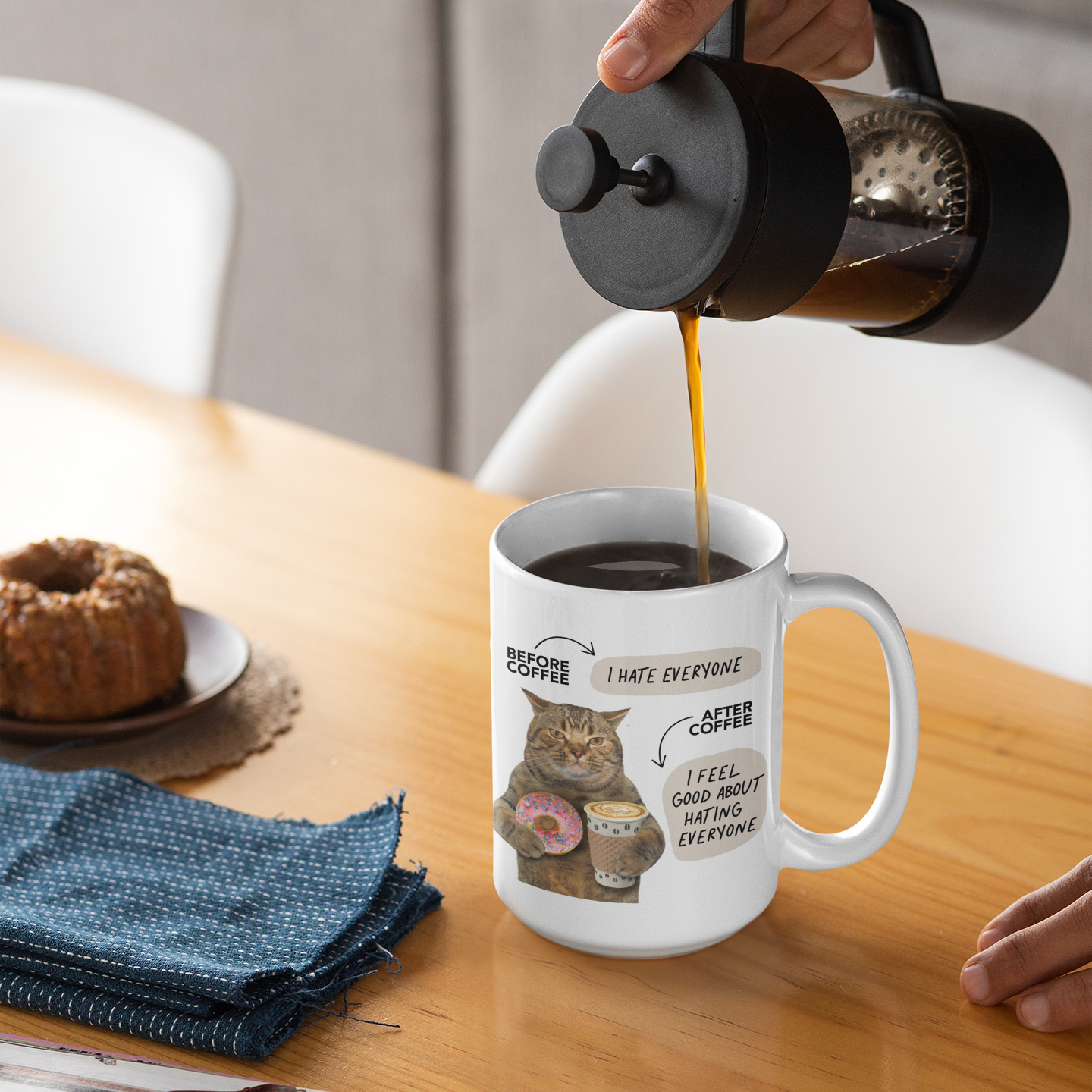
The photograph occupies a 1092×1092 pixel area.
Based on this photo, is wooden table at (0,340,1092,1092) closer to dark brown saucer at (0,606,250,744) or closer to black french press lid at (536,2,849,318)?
dark brown saucer at (0,606,250,744)

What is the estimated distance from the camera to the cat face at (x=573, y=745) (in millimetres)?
517

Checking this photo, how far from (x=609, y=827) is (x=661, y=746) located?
38 millimetres

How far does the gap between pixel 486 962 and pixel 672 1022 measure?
0.26ft

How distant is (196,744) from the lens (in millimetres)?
715

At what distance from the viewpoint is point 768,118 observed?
0.47 meters

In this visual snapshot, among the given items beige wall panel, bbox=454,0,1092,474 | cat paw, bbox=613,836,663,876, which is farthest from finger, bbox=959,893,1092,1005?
beige wall panel, bbox=454,0,1092,474

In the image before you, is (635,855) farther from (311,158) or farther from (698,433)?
(311,158)

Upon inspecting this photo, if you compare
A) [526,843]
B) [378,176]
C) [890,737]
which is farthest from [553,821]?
[378,176]

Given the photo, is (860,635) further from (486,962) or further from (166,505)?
(166,505)

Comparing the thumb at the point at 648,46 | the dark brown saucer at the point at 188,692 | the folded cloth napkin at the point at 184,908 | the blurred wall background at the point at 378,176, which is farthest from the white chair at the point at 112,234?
the thumb at the point at 648,46

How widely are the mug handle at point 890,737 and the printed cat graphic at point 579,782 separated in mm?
73

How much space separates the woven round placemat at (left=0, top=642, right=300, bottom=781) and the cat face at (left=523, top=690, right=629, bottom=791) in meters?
0.23

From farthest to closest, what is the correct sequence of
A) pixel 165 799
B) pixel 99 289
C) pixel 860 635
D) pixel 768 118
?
pixel 99 289 < pixel 860 635 < pixel 165 799 < pixel 768 118

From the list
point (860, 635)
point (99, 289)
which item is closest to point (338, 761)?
point (860, 635)
